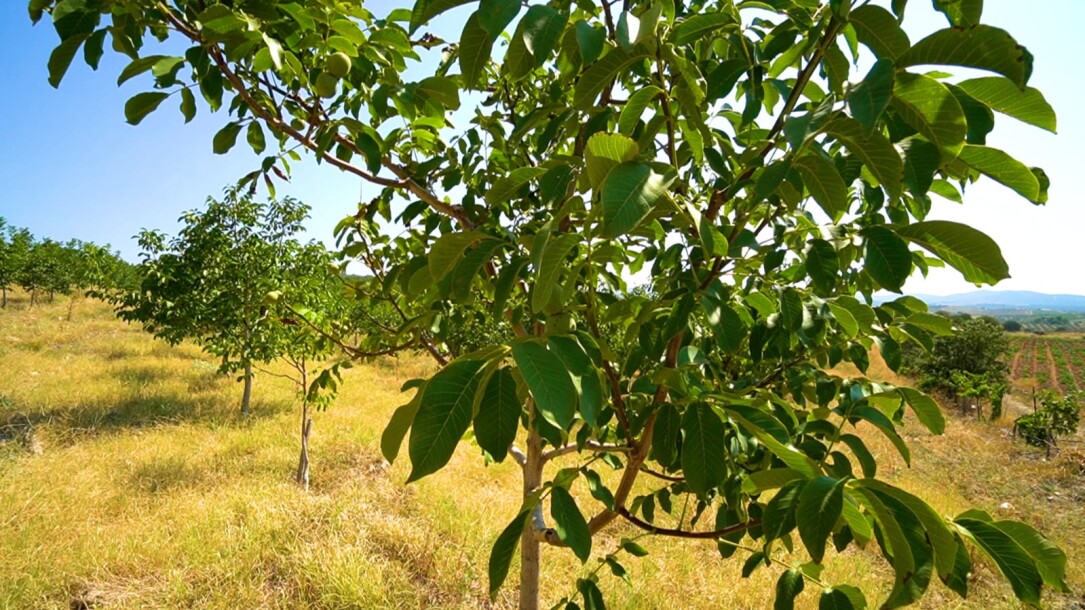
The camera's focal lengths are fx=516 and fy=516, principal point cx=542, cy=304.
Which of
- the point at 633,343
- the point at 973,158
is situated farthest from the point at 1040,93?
the point at 633,343

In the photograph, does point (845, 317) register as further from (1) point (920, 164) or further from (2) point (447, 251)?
(2) point (447, 251)

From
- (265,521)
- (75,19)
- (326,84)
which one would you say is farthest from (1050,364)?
(75,19)

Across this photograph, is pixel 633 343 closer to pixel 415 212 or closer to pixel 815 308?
pixel 815 308

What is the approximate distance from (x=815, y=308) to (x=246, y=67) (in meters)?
1.71

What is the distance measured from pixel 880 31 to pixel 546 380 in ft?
1.83

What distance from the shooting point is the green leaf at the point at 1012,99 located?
572mm

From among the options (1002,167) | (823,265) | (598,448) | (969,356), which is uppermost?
(1002,167)

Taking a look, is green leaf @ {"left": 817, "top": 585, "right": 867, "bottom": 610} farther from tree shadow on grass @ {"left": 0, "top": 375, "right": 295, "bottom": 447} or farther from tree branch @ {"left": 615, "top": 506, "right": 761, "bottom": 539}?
tree shadow on grass @ {"left": 0, "top": 375, "right": 295, "bottom": 447}

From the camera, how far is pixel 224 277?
8.20 m

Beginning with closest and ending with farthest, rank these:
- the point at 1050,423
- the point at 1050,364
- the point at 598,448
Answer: the point at 598,448 → the point at 1050,423 → the point at 1050,364

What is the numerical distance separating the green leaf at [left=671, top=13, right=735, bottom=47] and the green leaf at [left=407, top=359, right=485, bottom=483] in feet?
1.96

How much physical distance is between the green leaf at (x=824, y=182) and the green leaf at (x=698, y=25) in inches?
10.3

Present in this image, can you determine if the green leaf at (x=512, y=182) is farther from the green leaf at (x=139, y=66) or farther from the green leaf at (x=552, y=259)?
the green leaf at (x=139, y=66)

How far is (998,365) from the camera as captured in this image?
2509 cm
